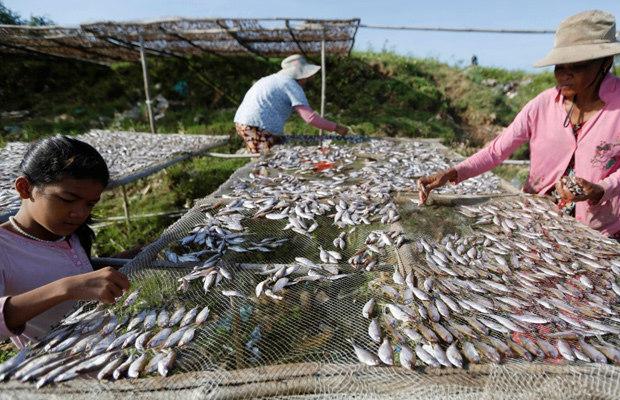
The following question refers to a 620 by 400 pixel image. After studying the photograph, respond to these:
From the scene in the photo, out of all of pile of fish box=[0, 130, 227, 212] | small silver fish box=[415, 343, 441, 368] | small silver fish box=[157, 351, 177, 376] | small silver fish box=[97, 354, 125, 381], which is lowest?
pile of fish box=[0, 130, 227, 212]

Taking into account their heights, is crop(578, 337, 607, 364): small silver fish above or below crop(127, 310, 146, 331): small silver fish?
above

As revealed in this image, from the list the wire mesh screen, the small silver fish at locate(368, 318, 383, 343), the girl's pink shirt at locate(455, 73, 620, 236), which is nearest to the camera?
the wire mesh screen

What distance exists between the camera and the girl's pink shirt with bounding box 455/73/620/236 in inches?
90.5

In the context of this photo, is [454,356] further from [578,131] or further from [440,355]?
[578,131]

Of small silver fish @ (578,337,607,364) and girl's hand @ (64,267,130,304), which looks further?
girl's hand @ (64,267,130,304)

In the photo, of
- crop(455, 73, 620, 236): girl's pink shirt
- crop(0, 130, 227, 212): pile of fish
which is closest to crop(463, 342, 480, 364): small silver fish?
crop(455, 73, 620, 236): girl's pink shirt

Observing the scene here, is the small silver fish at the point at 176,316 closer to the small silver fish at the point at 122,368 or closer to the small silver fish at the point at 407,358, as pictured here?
the small silver fish at the point at 122,368

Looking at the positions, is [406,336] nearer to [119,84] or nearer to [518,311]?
[518,311]

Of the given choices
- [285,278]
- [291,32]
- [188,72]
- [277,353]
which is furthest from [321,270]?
[188,72]

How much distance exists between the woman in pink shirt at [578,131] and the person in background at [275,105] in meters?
3.07

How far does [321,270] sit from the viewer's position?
195 centimetres

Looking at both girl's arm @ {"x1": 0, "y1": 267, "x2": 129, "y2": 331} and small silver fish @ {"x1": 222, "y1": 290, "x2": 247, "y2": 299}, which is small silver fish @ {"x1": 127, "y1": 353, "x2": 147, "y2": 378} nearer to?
girl's arm @ {"x1": 0, "y1": 267, "x2": 129, "y2": 331}

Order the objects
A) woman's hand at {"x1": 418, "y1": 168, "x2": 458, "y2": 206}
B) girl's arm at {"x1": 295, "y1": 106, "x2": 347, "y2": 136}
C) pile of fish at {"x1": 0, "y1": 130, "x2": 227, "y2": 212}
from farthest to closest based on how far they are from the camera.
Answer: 1. girl's arm at {"x1": 295, "y1": 106, "x2": 347, "y2": 136}
2. pile of fish at {"x1": 0, "y1": 130, "x2": 227, "y2": 212}
3. woman's hand at {"x1": 418, "y1": 168, "x2": 458, "y2": 206}

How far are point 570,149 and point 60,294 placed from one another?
11.4 ft
